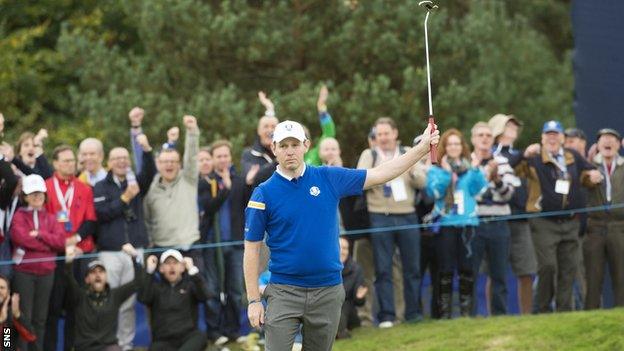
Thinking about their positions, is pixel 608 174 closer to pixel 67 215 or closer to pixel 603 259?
pixel 603 259

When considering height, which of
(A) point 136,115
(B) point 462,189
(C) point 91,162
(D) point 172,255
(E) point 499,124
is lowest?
(D) point 172,255

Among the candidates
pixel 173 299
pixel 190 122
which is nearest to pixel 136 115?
pixel 190 122

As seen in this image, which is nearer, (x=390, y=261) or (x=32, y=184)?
(x=32, y=184)

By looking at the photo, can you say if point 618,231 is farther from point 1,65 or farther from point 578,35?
point 1,65

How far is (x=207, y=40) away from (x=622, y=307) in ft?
43.1

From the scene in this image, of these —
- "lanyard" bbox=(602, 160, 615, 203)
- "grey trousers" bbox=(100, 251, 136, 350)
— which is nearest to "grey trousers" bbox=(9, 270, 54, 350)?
"grey trousers" bbox=(100, 251, 136, 350)

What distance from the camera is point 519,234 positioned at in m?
15.6

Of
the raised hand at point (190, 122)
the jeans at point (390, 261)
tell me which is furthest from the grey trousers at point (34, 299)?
the jeans at point (390, 261)

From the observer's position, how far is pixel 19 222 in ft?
44.6

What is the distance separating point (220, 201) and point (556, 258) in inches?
144

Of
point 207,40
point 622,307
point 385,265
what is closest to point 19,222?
point 385,265

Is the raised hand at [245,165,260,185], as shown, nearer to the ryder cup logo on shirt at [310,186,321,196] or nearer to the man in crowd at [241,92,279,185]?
the man in crowd at [241,92,279,185]

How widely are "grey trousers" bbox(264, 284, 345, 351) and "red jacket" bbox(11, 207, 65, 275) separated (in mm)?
4181
